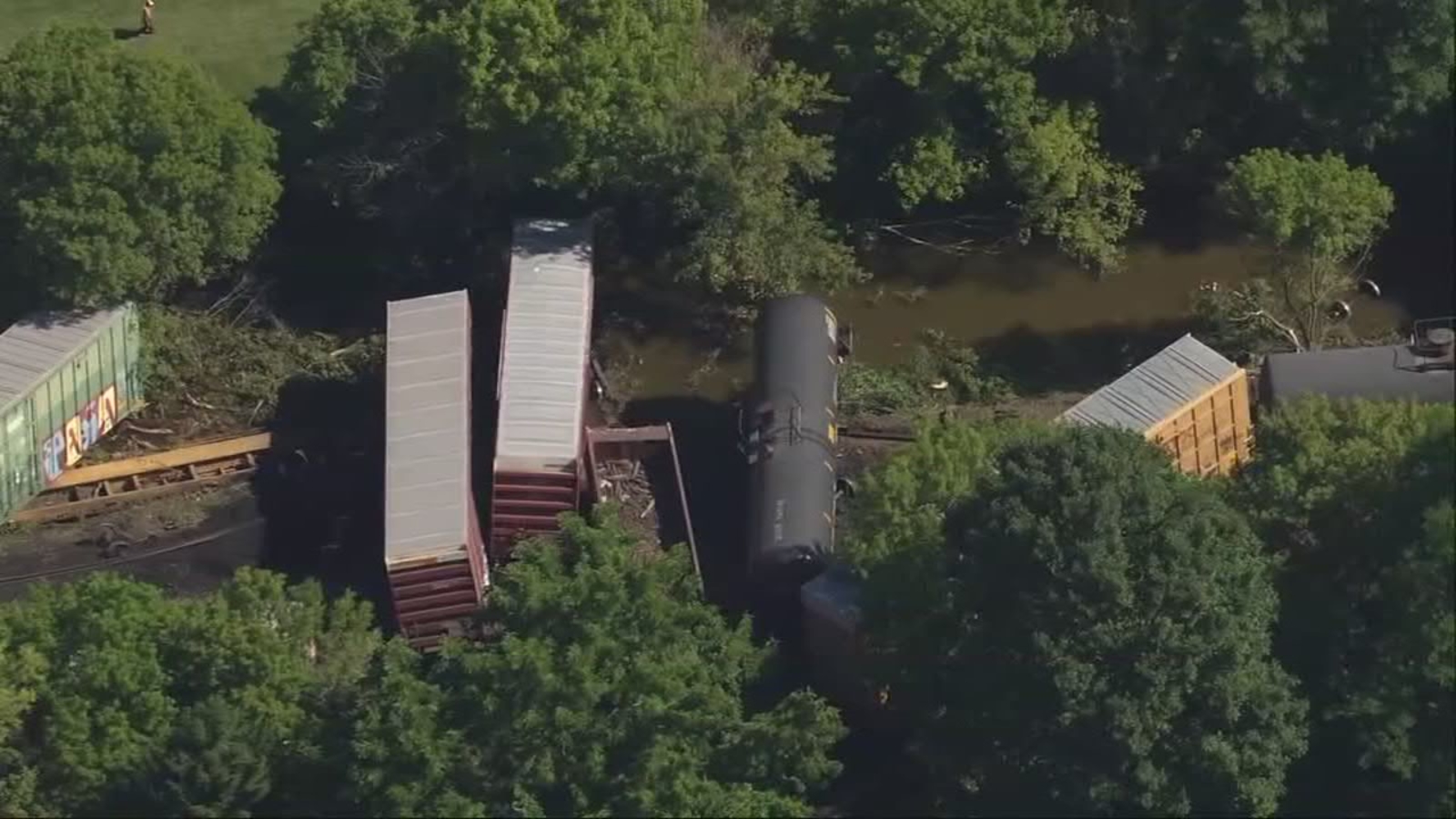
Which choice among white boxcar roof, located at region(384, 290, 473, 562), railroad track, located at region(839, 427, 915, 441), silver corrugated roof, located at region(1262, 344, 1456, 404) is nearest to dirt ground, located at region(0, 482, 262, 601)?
white boxcar roof, located at region(384, 290, 473, 562)

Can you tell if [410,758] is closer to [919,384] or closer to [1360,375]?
[919,384]

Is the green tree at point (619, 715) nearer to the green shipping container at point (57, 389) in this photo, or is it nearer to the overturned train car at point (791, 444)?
the overturned train car at point (791, 444)

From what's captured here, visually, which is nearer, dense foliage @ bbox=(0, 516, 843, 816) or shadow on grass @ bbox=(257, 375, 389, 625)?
dense foliage @ bbox=(0, 516, 843, 816)

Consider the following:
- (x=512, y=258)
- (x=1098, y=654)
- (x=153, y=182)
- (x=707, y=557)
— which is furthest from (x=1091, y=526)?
(x=153, y=182)

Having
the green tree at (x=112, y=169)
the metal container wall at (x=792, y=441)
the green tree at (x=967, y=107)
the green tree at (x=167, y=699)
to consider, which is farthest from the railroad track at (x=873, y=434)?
the green tree at (x=112, y=169)

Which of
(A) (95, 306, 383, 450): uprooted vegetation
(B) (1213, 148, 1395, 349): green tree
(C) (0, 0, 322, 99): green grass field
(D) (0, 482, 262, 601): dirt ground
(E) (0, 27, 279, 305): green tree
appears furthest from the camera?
(C) (0, 0, 322, 99): green grass field

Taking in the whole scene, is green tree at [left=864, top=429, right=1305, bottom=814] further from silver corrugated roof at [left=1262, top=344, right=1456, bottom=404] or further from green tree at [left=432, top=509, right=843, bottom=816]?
silver corrugated roof at [left=1262, top=344, right=1456, bottom=404]

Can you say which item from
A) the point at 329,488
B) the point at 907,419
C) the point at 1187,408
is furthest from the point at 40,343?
the point at 1187,408
